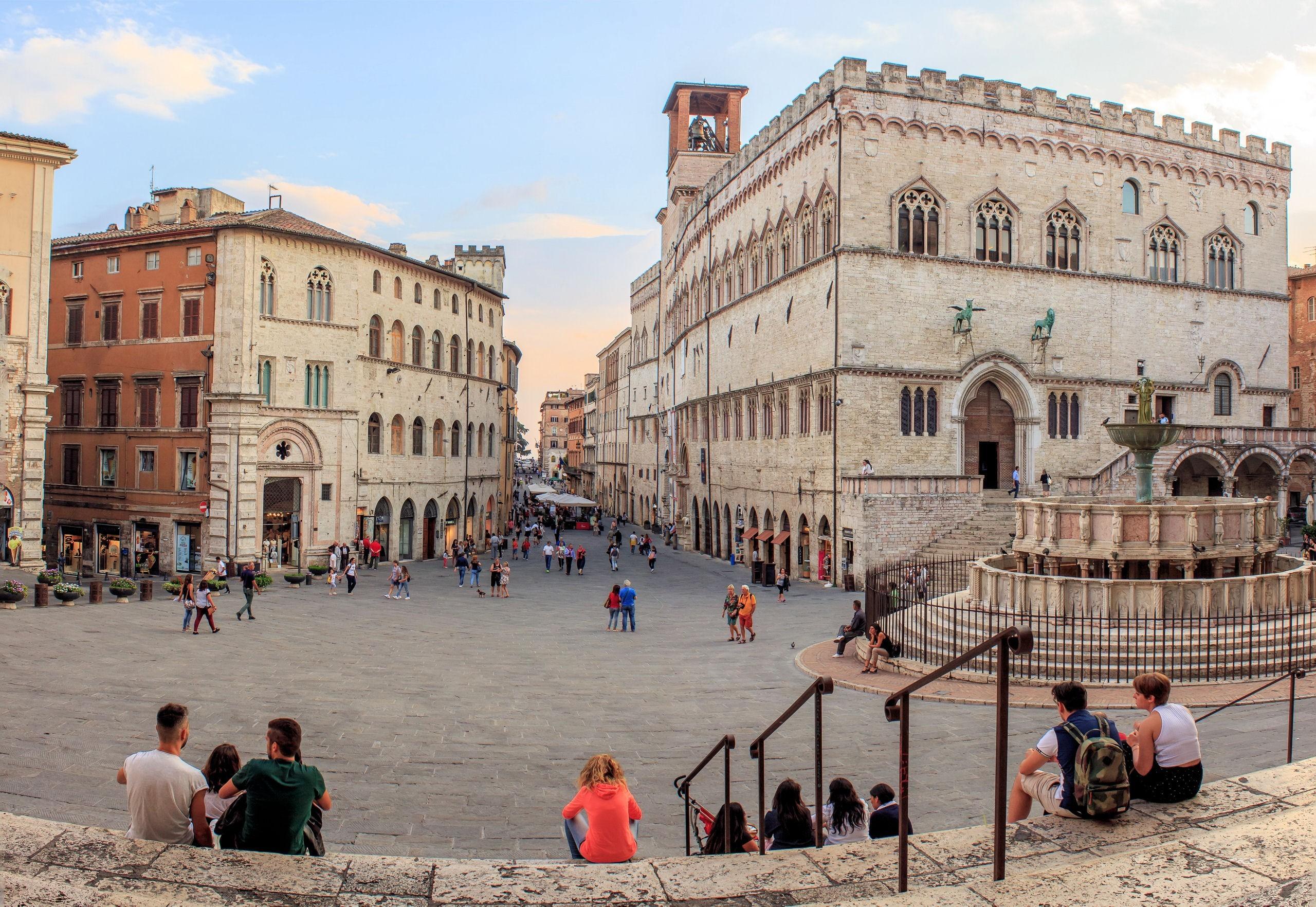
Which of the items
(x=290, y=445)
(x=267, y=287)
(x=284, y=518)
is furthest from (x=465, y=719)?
(x=267, y=287)

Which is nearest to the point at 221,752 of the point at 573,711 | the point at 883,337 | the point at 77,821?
the point at 77,821

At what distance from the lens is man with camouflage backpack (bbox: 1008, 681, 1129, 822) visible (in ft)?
17.9

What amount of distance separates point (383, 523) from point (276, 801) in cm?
3833

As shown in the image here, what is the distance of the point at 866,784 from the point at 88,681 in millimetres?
12285

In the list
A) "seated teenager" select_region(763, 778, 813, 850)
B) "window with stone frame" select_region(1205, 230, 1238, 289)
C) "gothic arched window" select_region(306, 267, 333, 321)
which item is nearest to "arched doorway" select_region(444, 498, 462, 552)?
"gothic arched window" select_region(306, 267, 333, 321)

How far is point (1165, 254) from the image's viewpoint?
132ft

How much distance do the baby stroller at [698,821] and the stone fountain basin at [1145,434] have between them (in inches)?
557

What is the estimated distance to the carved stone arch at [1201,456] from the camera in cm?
3519

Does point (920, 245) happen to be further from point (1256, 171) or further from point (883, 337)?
point (1256, 171)

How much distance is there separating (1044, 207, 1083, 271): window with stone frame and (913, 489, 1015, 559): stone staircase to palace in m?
10.8

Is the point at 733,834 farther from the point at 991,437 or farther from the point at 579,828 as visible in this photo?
the point at 991,437

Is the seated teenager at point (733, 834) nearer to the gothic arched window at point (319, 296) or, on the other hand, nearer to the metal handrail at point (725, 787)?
the metal handrail at point (725, 787)

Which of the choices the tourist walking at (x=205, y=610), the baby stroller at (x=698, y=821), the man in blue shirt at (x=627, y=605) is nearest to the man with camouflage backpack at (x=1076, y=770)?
the baby stroller at (x=698, y=821)

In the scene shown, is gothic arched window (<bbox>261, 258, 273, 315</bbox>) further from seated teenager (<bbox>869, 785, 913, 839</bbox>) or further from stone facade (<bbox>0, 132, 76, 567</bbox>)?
seated teenager (<bbox>869, 785, 913, 839</bbox>)
